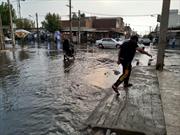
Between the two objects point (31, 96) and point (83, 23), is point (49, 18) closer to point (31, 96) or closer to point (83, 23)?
point (83, 23)

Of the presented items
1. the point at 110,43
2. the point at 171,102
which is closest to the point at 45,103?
the point at 171,102

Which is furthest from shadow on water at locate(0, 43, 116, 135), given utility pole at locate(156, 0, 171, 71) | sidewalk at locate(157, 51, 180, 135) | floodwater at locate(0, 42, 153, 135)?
utility pole at locate(156, 0, 171, 71)

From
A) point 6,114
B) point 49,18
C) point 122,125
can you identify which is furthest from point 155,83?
point 49,18

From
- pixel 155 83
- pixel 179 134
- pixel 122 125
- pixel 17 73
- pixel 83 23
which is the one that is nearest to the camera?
pixel 179 134

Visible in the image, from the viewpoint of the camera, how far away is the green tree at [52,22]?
61.7 meters

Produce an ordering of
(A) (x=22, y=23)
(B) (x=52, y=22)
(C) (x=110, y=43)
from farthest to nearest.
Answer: (A) (x=22, y=23), (B) (x=52, y=22), (C) (x=110, y=43)

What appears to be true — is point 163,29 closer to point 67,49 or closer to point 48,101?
point 67,49

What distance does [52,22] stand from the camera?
62125 mm

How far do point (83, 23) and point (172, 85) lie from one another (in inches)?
2387

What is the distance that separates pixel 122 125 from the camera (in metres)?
5.41

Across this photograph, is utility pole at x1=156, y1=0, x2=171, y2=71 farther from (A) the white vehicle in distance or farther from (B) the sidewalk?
(A) the white vehicle in distance

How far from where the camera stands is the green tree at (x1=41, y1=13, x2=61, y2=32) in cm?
6174

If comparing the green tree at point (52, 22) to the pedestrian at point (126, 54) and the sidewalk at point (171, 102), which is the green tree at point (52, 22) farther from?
the pedestrian at point (126, 54)

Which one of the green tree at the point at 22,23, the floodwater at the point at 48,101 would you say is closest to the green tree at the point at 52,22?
the green tree at the point at 22,23
